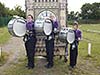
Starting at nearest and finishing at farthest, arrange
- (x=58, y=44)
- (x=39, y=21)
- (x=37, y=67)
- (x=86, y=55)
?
(x=39, y=21), (x=37, y=67), (x=58, y=44), (x=86, y=55)

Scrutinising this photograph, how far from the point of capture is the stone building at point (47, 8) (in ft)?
47.8

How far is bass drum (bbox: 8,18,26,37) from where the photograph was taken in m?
12.2

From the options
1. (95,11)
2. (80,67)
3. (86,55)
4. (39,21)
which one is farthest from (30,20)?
(95,11)

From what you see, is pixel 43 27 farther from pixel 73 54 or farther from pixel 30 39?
pixel 73 54

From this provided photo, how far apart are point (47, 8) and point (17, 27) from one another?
8.58 ft

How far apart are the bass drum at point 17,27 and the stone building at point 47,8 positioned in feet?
6.98

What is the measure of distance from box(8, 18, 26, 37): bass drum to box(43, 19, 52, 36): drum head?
32.9 inches

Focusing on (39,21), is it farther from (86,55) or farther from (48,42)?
(86,55)

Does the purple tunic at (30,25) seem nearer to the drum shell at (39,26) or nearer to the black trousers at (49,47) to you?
the drum shell at (39,26)

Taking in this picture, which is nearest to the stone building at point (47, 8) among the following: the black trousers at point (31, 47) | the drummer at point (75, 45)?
the drummer at point (75, 45)

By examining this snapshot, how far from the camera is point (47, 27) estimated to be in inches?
486

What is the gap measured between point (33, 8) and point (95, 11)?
107 meters

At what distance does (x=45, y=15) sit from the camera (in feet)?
47.6

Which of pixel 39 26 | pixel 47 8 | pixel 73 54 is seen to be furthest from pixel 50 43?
pixel 47 8
